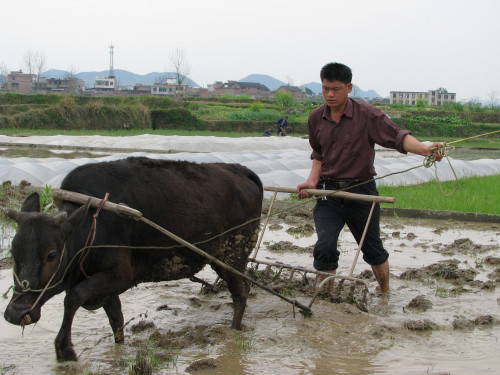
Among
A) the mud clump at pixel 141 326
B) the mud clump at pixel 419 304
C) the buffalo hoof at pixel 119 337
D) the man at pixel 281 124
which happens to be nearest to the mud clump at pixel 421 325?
the mud clump at pixel 419 304

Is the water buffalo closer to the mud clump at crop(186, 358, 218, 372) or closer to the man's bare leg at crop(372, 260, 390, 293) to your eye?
the mud clump at crop(186, 358, 218, 372)

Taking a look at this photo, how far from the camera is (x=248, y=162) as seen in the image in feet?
41.4

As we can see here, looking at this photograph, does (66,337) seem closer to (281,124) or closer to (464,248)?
(464,248)

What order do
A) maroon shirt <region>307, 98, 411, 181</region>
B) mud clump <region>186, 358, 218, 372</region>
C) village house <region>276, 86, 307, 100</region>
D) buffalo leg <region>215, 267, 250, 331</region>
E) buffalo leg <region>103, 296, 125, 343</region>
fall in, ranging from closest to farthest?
mud clump <region>186, 358, 218, 372</region>
buffalo leg <region>103, 296, 125, 343</region>
buffalo leg <region>215, 267, 250, 331</region>
maroon shirt <region>307, 98, 411, 181</region>
village house <region>276, 86, 307, 100</region>

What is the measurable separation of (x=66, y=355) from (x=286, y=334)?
162 cm

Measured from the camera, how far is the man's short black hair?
443 cm

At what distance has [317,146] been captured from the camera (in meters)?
4.88

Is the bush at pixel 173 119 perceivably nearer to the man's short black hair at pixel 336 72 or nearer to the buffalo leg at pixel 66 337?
the man's short black hair at pixel 336 72

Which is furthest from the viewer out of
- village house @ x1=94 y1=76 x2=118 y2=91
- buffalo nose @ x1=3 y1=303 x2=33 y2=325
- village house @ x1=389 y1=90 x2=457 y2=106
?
village house @ x1=94 y1=76 x2=118 y2=91

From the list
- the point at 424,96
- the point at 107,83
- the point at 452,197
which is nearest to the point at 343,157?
the point at 452,197

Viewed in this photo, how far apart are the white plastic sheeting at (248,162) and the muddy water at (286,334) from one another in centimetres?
123

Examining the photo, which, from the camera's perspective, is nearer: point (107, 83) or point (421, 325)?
point (421, 325)

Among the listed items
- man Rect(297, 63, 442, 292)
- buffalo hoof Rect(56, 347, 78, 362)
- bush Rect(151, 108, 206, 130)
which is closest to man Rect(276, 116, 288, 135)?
bush Rect(151, 108, 206, 130)

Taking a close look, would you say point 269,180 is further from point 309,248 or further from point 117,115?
point 117,115
